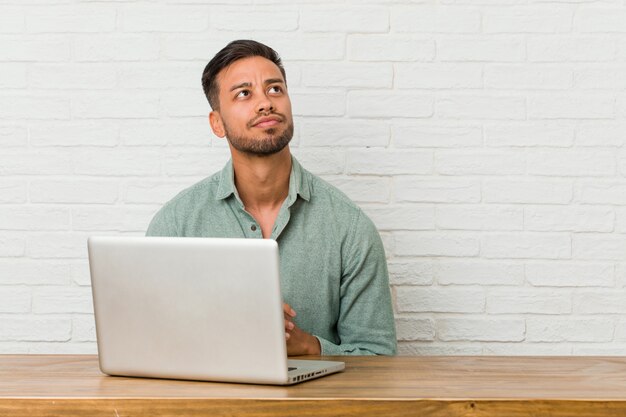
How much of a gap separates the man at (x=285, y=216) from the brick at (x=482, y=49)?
19.4 inches

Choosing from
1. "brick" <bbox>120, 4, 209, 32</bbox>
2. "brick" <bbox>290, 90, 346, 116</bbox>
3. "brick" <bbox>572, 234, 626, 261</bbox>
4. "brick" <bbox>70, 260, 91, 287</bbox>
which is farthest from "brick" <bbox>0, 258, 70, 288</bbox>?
"brick" <bbox>572, 234, 626, 261</bbox>

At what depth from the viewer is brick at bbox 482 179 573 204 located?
254cm

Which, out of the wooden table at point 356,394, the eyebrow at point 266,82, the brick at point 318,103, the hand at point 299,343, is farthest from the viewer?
the brick at point 318,103

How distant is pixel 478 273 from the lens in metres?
2.57

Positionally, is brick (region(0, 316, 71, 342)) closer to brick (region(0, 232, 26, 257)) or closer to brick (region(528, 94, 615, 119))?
brick (region(0, 232, 26, 257))

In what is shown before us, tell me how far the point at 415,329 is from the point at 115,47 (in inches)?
47.1

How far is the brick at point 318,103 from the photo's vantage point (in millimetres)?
2547

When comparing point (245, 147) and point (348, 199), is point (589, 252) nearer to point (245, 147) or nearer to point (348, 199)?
point (348, 199)

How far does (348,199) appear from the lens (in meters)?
2.38

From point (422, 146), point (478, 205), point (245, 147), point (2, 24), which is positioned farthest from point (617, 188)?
point (2, 24)

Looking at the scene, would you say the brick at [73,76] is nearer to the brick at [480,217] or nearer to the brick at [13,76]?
the brick at [13,76]

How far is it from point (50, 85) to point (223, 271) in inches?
55.0

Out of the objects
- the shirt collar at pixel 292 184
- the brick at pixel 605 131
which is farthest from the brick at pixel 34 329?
the brick at pixel 605 131

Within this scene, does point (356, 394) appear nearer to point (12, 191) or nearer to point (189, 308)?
point (189, 308)
